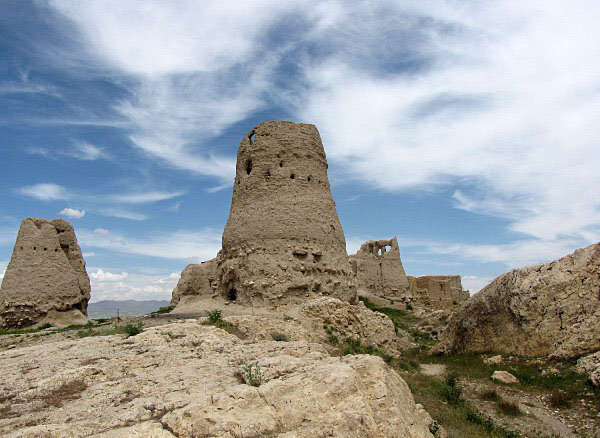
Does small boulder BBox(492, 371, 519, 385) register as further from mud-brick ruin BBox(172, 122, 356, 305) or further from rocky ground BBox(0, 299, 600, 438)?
mud-brick ruin BBox(172, 122, 356, 305)

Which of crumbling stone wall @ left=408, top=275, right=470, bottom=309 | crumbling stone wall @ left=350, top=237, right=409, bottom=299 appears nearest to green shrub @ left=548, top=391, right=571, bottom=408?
crumbling stone wall @ left=350, top=237, right=409, bottom=299

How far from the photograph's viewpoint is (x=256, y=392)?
14.9ft

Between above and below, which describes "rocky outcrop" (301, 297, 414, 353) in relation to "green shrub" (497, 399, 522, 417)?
above

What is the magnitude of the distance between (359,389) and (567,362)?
29.6 ft

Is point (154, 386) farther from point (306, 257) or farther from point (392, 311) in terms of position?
point (392, 311)

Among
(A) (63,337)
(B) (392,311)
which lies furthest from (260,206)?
(B) (392,311)

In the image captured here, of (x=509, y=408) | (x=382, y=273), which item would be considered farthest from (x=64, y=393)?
(x=382, y=273)

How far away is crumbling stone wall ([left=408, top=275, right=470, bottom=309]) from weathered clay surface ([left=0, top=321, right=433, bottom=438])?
29815 mm

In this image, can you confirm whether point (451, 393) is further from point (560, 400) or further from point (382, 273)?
point (382, 273)

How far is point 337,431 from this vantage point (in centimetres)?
388

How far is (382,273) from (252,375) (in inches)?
1177

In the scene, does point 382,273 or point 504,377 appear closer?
point 504,377

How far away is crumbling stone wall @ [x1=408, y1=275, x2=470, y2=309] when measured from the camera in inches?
1367

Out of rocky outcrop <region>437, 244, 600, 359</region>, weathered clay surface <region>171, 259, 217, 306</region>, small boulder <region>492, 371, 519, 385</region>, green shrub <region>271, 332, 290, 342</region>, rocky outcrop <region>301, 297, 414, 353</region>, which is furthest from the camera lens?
weathered clay surface <region>171, 259, 217, 306</region>
